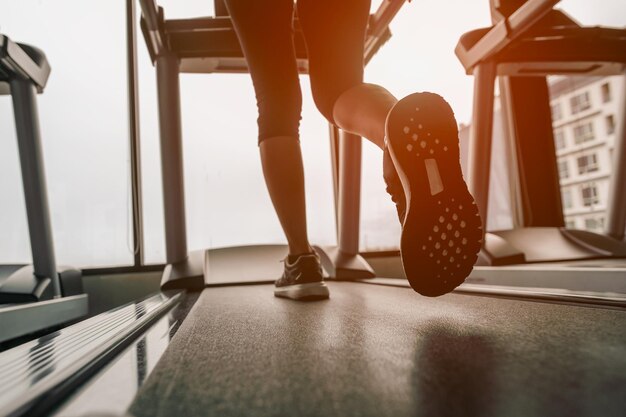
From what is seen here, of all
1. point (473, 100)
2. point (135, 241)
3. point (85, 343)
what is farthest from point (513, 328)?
point (135, 241)

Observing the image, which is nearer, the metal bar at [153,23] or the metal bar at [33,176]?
the metal bar at [153,23]

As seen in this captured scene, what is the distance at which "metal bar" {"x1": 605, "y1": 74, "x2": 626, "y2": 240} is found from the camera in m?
2.16

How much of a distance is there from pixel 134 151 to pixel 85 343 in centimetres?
212

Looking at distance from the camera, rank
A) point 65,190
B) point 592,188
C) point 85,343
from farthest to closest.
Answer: point 592,188, point 65,190, point 85,343

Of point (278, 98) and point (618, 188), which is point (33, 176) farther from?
point (618, 188)

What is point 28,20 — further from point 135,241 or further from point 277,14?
point 277,14

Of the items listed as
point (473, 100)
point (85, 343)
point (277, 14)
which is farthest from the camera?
point (473, 100)

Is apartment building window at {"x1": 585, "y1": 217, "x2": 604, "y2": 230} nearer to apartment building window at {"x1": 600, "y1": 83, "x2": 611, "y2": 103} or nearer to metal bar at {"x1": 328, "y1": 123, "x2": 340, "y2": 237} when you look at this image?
apartment building window at {"x1": 600, "y1": 83, "x2": 611, "y2": 103}

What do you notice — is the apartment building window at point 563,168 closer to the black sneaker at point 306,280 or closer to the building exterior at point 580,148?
the building exterior at point 580,148

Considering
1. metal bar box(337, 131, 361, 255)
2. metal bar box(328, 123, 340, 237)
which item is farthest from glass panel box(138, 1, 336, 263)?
metal bar box(337, 131, 361, 255)

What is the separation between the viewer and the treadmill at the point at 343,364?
307 millimetres

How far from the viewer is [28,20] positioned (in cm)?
240

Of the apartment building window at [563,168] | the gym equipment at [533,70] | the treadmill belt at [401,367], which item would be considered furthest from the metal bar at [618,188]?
the treadmill belt at [401,367]

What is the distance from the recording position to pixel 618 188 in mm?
2176
